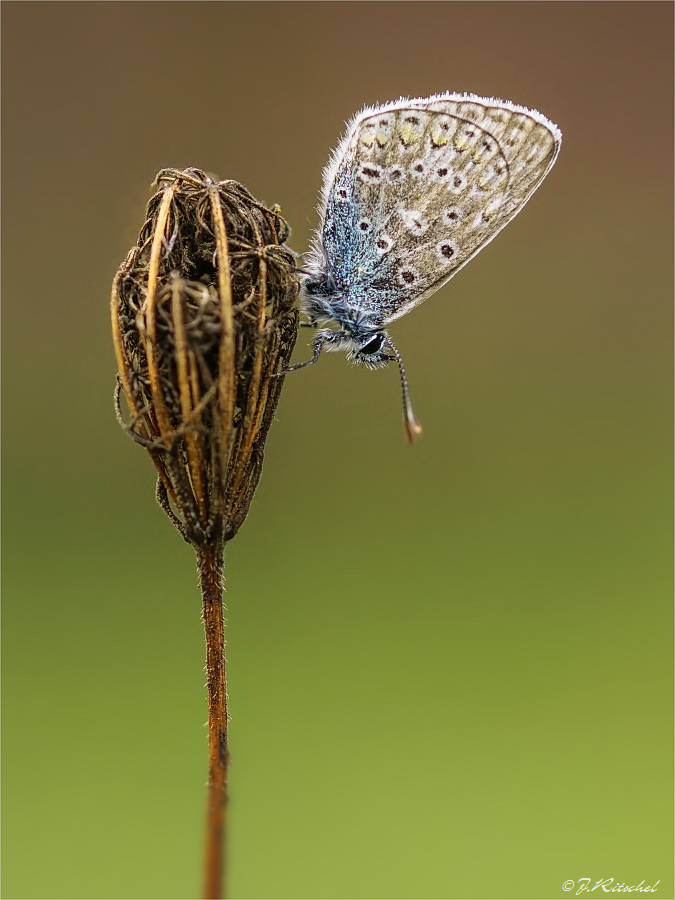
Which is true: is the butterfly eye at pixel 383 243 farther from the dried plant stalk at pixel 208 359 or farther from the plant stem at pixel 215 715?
the plant stem at pixel 215 715

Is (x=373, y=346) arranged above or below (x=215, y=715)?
above

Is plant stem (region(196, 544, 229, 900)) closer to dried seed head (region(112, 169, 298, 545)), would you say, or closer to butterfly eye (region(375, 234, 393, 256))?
dried seed head (region(112, 169, 298, 545))

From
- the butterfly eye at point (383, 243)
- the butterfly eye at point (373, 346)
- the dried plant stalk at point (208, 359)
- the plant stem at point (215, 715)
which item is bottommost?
the plant stem at point (215, 715)

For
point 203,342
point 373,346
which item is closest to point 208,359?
point 203,342

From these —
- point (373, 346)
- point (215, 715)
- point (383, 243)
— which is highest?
Result: point (383, 243)

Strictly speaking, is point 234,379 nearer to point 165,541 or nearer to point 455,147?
point 455,147

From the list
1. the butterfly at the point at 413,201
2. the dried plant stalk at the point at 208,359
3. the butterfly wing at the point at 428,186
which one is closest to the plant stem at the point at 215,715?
the dried plant stalk at the point at 208,359

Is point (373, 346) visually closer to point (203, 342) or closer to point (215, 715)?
point (203, 342)

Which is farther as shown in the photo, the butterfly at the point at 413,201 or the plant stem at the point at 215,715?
the butterfly at the point at 413,201
